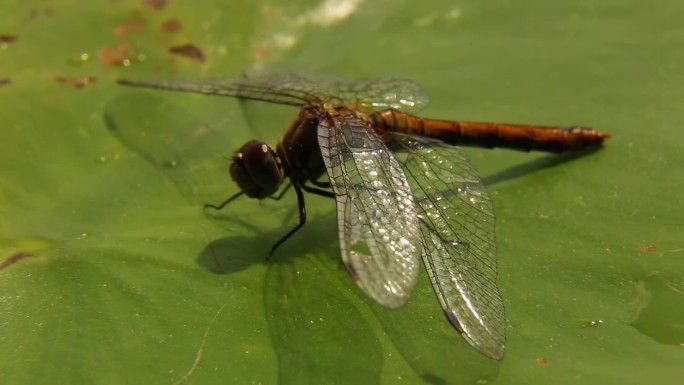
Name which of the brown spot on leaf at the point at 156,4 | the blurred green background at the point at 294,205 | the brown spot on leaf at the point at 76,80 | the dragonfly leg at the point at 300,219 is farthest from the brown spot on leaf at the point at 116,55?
the dragonfly leg at the point at 300,219

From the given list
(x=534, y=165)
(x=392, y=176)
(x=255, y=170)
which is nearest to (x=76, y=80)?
(x=255, y=170)

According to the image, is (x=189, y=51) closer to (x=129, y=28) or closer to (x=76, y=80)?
(x=129, y=28)

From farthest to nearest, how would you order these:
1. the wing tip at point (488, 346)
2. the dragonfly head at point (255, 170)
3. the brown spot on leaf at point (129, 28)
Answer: the brown spot on leaf at point (129, 28) < the dragonfly head at point (255, 170) < the wing tip at point (488, 346)

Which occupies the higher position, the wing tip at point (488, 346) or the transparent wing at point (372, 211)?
the transparent wing at point (372, 211)

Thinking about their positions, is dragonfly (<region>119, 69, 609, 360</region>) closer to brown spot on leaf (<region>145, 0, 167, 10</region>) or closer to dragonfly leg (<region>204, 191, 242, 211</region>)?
dragonfly leg (<region>204, 191, 242, 211</region>)

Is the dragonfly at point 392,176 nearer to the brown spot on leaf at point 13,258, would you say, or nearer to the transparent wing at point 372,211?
the transparent wing at point 372,211

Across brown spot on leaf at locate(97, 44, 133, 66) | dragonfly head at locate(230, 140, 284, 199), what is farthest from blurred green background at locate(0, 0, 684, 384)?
dragonfly head at locate(230, 140, 284, 199)
